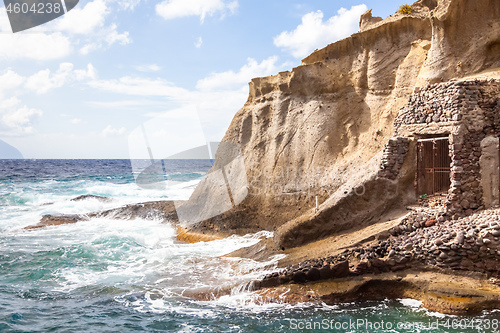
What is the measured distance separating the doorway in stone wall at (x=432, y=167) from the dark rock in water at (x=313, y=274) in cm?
405

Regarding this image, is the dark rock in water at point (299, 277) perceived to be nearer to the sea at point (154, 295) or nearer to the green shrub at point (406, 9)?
the sea at point (154, 295)

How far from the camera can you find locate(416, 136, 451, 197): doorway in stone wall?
11812 millimetres

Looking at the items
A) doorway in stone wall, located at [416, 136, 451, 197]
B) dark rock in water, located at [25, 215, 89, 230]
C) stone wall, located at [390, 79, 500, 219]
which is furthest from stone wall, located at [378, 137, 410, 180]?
dark rock in water, located at [25, 215, 89, 230]

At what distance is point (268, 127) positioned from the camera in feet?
59.1

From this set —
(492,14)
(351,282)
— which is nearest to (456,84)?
(492,14)

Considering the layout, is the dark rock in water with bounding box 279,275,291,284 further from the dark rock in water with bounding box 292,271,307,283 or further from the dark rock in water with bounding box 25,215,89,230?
the dark rock in water with bounding box 25,215,89,230

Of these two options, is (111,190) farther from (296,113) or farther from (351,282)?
(351,282)

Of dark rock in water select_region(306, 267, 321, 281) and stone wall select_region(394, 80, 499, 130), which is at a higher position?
stone wall select_region(394, 80, 499, 130)

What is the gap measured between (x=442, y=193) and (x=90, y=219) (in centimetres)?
1816

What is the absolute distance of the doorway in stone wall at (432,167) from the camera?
1181 cm

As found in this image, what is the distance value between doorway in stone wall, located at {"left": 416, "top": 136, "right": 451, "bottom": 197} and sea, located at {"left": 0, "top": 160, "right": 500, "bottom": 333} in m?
4.00

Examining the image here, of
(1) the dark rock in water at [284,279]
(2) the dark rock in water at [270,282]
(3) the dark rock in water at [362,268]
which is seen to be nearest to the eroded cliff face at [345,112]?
(3) the dark rock in water at [362,268]

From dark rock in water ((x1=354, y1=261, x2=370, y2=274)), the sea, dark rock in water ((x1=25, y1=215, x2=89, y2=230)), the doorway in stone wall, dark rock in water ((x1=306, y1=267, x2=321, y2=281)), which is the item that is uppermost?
the doorway in stone wall

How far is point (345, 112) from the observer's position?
1631 cm
